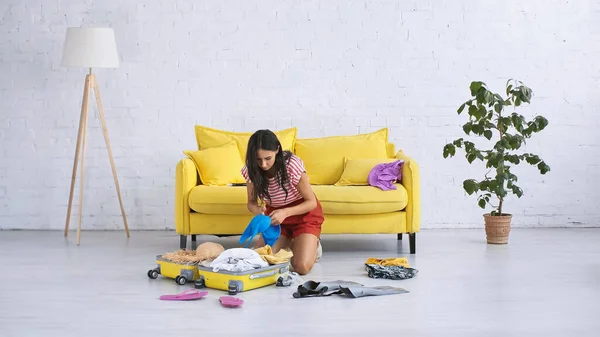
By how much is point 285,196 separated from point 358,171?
1050 millimetres

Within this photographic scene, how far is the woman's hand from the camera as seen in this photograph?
4.71 metres

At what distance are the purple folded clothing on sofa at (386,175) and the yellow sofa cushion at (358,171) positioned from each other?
0.10 m

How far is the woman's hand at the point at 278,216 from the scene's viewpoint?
4708 mm

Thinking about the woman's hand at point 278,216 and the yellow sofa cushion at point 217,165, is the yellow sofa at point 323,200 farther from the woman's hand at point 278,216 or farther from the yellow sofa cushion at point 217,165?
the woman's hand at point 278,216

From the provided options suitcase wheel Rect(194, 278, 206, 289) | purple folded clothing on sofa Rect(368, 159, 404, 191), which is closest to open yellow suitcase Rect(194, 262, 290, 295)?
suitcase wheel Rect(194, 278, 206, 289)

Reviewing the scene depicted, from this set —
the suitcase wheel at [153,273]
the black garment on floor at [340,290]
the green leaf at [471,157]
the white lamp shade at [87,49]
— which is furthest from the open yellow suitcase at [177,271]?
the green leaf at [471,157]

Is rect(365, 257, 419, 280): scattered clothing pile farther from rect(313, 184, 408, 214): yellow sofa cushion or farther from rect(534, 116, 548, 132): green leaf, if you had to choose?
rect(534, 116, 548, 132): green leaf

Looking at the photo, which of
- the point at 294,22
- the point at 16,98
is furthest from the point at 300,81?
the point at 16,98

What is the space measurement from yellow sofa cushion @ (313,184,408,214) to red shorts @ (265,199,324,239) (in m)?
0.39

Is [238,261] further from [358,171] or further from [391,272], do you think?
[358,171]

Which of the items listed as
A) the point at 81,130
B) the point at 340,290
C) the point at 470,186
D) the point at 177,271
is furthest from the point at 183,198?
the point at 470,186

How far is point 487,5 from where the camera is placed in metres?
6.81

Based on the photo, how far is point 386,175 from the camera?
5652mm

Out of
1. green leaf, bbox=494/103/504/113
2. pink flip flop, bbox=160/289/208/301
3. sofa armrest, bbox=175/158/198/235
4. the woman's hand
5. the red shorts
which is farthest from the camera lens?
green leaf, bbox=494/103/504/113
